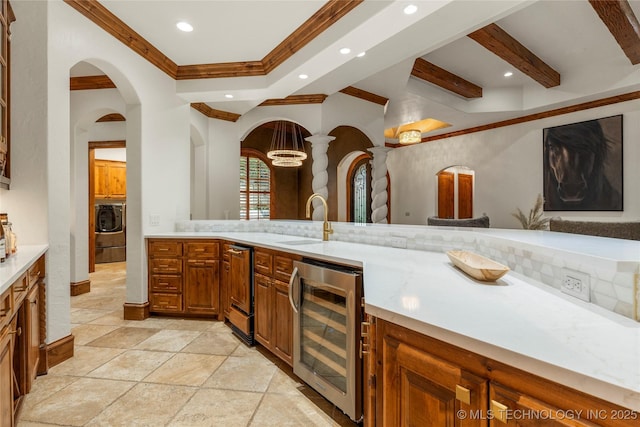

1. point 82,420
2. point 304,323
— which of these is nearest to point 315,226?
point 304,323

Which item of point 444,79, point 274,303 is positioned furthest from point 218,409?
point 444,79

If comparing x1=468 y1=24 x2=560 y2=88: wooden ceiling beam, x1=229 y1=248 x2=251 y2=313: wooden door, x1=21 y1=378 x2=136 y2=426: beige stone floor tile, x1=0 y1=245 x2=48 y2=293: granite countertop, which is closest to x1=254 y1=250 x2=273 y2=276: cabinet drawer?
x1=229 y1=248 x2=251 y2=313: wooden door

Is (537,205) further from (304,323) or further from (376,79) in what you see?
(304,323)

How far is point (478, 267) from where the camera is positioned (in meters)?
1.36

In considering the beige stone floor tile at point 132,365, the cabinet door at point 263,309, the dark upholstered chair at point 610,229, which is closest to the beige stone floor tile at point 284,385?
the cabinet door at point 263,309

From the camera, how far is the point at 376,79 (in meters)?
4.25

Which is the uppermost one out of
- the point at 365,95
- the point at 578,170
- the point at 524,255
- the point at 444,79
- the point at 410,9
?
the point at 444,79

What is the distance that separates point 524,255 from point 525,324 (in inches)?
26.9

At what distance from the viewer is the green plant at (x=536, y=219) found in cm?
537

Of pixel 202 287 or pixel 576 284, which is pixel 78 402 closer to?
pixel 202 287

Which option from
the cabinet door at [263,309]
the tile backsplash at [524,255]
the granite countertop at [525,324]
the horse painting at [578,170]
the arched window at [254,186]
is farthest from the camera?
the arched window at [254,186]

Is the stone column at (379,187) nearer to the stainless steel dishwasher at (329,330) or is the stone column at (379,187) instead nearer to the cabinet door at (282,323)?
the cabinet door at (282,323)

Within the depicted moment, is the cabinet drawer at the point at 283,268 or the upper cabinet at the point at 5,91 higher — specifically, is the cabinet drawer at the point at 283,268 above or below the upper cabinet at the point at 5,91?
below

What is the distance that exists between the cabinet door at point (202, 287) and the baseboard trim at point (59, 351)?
1.07m
